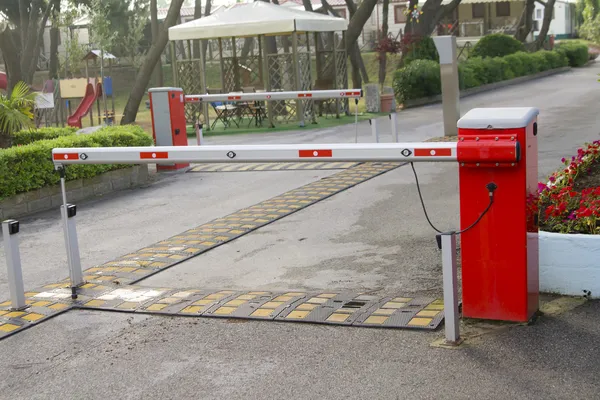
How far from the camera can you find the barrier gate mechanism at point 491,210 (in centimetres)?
546

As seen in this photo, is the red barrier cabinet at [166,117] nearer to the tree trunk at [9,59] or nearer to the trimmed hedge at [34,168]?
the trimmed hedge at [34,168]

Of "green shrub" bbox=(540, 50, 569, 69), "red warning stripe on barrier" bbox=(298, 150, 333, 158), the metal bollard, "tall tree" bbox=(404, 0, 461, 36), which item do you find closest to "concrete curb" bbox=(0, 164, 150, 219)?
the metal bollard

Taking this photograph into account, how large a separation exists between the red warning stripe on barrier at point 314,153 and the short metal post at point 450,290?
1.03m

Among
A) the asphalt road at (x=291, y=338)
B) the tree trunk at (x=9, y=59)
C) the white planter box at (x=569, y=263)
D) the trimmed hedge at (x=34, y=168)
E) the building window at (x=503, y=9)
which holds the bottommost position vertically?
the asphalt road at (x=291, y=338)

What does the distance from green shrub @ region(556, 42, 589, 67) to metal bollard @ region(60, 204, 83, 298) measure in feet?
121

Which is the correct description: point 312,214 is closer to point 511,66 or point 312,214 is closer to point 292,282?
point 292,282

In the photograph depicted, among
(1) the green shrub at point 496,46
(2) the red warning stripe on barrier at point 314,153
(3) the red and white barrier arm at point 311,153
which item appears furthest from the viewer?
(1) the green shrub at point 496,46

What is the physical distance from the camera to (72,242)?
730 centimetres

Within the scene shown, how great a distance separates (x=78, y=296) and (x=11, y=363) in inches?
58.6

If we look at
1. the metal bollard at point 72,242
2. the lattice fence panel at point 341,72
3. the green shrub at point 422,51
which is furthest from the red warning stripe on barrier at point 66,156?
the green shrub at point 422,51

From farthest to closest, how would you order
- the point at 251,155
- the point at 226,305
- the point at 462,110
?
1. the point at 462,110
2. the point at 226,305
3. the point at 251,155

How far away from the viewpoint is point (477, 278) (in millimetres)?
5746

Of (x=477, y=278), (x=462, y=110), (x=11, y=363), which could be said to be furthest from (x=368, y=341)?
(x=462, y=110)

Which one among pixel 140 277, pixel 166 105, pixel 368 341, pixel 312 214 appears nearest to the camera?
pixel 368 341
